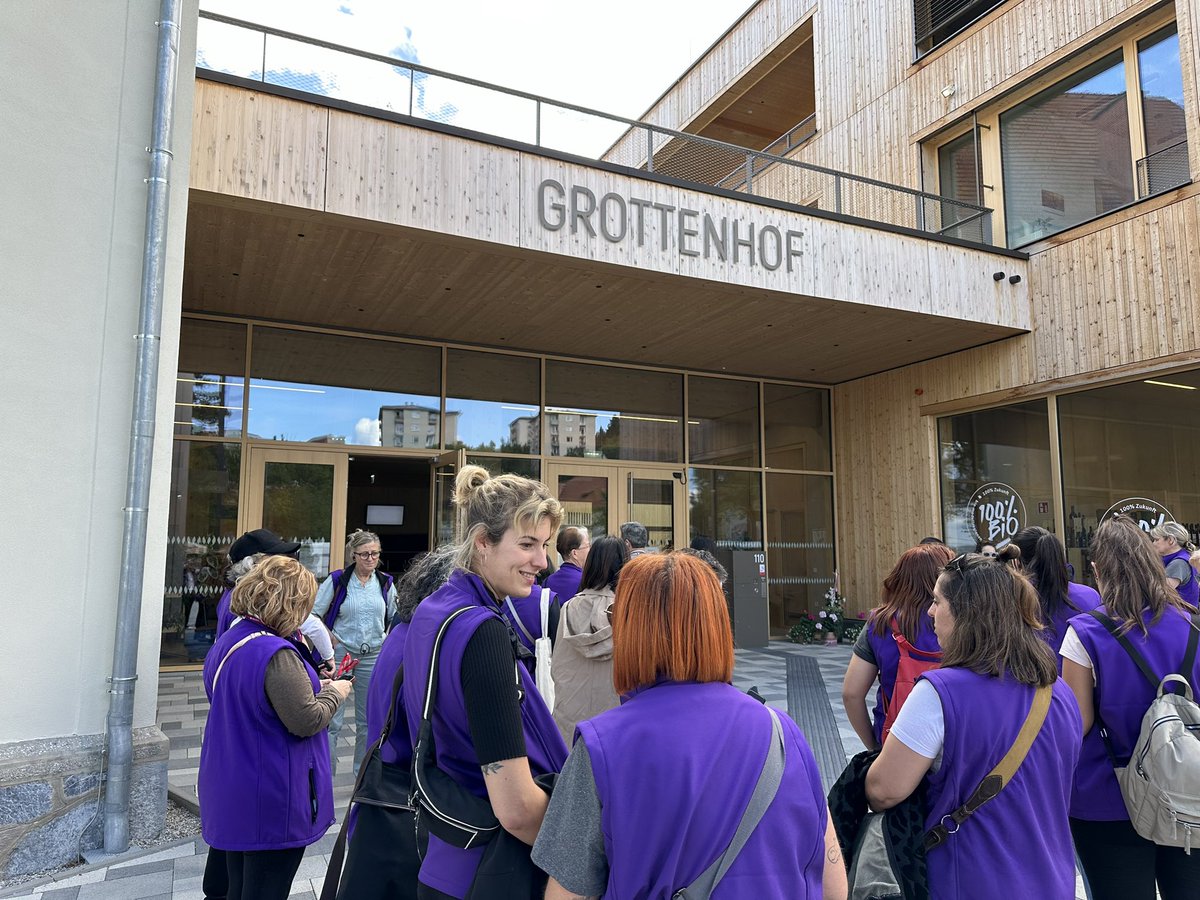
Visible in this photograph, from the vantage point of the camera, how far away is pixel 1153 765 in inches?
96.3

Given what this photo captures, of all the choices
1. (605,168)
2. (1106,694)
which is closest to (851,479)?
(605,168)

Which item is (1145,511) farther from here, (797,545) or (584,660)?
(584,660)

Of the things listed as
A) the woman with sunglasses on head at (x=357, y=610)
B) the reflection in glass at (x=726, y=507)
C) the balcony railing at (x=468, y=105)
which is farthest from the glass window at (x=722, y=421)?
the woman with sunglasses on head at (x=357, y=610)

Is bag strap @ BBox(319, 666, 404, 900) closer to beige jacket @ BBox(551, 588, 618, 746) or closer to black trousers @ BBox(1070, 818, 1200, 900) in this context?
beige jacket @ BBox(551, 588, 618, 746)

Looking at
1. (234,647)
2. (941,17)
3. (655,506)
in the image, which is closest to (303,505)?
(655,506)

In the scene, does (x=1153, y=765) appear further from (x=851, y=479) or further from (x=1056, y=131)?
(x=851, y=479)

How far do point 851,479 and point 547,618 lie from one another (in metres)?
10.8

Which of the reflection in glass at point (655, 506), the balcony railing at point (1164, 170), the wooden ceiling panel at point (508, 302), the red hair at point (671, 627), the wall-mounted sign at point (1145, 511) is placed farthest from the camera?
the reflection in glass at point (655, 506)

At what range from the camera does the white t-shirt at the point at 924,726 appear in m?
2.02

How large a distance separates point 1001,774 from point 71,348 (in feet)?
15.8

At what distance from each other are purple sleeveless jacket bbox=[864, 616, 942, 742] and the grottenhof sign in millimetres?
6122

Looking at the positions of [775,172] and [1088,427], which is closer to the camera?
[1088,427]

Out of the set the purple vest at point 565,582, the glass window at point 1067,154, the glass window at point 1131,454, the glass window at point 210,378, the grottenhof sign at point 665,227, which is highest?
the glass window at point 1067,154

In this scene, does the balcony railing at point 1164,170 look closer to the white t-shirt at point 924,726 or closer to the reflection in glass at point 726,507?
the reflection in glass at point 726,507
